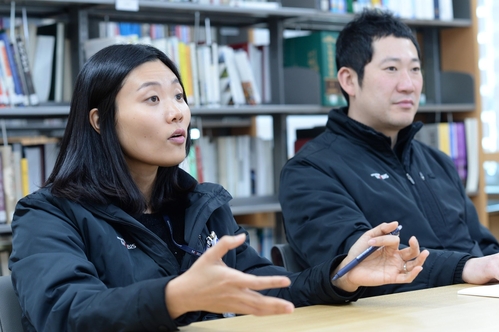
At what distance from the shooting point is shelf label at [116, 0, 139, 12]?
2.94 m

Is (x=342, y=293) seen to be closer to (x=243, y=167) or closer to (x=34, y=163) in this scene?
(x=34, y=163)

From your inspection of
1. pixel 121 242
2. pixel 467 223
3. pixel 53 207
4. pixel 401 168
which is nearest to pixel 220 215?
pixel 121 242

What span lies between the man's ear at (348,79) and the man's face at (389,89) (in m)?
0.02

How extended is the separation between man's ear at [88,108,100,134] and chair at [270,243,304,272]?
28.5 inches

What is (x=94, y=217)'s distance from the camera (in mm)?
1516

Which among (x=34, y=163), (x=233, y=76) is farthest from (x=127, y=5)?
(x=34, y=163)

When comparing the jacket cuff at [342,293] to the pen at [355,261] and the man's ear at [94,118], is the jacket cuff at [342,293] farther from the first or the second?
the man's ear at [94,118]

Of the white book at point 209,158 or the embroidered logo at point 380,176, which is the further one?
the white book at point 209,158

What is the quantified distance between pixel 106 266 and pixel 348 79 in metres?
1.33

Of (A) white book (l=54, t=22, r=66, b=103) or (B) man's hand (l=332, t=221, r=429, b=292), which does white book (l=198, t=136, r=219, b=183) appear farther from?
(B) man's hand (l=332, t=221, r=429, b=292)

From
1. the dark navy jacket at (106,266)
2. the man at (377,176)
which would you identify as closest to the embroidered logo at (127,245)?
the dark navy jacket at (106,266)

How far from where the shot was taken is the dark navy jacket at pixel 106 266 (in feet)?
3.93

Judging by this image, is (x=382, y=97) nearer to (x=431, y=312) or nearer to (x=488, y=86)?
(x=431, y=312)

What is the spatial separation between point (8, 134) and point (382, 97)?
1.65 meters
